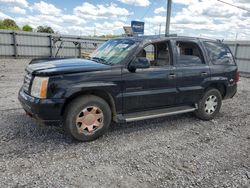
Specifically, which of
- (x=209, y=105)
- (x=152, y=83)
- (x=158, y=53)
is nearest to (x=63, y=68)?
(x=152, y=83)

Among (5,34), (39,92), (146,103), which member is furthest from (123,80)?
(5,34)

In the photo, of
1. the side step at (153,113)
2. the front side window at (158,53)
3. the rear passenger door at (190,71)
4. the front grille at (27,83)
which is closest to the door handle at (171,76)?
the rear passenger door at (190,71)

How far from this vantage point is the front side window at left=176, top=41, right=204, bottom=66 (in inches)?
196

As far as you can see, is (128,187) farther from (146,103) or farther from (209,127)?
(209,127)

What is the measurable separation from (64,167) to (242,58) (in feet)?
46.7

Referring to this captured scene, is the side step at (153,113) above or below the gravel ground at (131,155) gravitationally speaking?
above

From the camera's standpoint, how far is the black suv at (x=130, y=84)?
3.76 metres

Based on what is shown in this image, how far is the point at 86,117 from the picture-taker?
4.04 meters

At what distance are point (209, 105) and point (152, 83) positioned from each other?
1.88 m

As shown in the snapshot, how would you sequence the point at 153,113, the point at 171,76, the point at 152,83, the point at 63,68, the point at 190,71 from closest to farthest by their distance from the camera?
the point at 63,68 < the point at 152,83 < the point at 153,113 < the point at 171,76 < the point at 190,71

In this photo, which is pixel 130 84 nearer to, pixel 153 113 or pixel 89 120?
pixel 153 113

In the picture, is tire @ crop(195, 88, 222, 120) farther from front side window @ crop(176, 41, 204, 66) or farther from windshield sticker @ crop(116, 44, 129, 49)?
windshield sticker @ crop(116, 44, 129, 49)

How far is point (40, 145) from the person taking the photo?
12.8 feet

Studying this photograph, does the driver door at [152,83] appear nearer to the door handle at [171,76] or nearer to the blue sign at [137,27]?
the door handle at [171,76]
